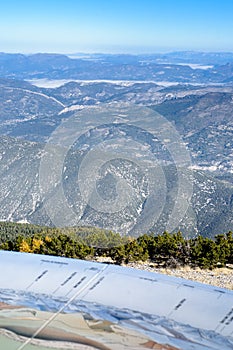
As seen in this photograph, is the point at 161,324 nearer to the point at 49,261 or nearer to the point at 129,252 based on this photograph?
the point at 49,261

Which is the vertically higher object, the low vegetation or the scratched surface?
the scratched surface

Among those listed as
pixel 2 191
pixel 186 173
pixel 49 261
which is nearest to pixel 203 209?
pixel 186 173

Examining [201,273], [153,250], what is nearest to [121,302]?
[201,273]

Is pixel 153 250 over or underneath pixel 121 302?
underneath

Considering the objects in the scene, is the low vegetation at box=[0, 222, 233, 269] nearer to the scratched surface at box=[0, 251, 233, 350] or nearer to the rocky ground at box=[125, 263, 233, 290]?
the rocky ground at box=[125, 263, 233, 290]

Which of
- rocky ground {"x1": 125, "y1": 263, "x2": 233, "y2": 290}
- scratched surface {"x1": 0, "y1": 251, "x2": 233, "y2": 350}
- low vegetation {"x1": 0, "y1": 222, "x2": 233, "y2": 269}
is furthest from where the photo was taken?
low vegetation {"x1": 0, "y1": 222, "x2": 233, "y2": 269}

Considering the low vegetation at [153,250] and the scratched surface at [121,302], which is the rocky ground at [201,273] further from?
the scratched surface at [121,302]

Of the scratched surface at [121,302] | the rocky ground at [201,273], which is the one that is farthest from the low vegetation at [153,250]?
the scratched surface at [121,302]

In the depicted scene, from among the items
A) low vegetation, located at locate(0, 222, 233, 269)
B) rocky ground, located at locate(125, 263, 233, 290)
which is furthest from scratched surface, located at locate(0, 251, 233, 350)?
low vegetation, located at locate(0, 222, 233, 269)

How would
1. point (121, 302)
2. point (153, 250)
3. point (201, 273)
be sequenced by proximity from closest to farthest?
point (121, 302) < point (201, 273) < point (153, 250)

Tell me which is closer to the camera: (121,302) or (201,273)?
Result: (121,302)

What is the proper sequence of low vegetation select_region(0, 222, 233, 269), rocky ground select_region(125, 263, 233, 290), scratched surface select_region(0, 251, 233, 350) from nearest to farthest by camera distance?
scratched surface select_region(0, 251, 233, 350) < rocky ground select_region(125, 263, 233, 290) < low vegetation select_region(0, 222, 233, 269)

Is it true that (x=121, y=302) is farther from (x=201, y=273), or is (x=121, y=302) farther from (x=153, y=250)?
(x=153, y=250)
